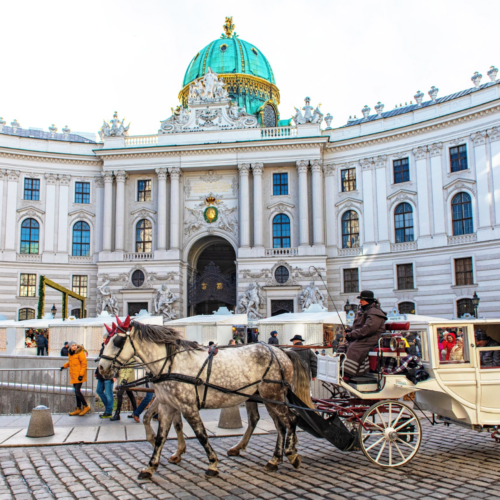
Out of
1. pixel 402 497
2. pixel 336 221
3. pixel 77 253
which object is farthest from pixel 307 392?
pixel 77 253

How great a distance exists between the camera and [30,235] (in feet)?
148

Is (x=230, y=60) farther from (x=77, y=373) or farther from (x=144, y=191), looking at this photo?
(x=77, y=373)

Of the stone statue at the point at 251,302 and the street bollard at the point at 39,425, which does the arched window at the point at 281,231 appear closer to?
the stone statue at the point at 251,302

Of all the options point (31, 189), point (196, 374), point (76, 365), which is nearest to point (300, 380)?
point (196, 374)

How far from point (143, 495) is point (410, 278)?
114 feet

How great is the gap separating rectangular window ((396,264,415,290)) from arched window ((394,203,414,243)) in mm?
2066

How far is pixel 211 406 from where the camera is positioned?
9242mm

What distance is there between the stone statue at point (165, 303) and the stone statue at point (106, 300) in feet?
11.0

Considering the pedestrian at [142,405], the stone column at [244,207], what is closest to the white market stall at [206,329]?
the pedestrian at [142,405]

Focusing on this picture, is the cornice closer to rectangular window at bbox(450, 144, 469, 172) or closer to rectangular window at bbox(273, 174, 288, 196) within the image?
rectangular window at bbox(450, 144, 469, 172)

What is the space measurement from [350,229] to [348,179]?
4.21 metres

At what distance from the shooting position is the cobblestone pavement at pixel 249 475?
7.88m

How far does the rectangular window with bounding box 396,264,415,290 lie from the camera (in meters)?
39.8

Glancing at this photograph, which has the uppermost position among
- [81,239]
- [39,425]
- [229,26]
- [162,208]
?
[229,26]
